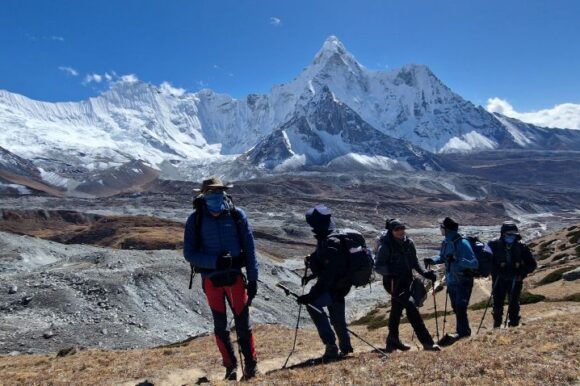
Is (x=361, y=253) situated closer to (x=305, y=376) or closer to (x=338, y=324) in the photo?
(x=338, y=324)

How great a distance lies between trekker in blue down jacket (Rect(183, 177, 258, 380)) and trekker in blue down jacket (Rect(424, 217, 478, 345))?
4.61m

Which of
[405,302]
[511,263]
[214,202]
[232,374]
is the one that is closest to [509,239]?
[511,263]

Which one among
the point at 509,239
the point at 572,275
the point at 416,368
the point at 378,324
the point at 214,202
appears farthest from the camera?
the point at 378,324

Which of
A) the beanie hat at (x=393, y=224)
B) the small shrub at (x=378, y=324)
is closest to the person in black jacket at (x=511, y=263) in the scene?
the beanie hat at (x=393, y=224)

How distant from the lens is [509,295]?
13.3 m

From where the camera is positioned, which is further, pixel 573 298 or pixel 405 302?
pixel 573 298

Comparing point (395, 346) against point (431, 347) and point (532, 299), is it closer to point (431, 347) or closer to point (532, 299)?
point (431, 347)

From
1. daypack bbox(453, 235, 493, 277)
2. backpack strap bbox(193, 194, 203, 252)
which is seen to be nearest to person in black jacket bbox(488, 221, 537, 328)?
daypack bbox(453, 235, 493, 277)

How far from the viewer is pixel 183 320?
34312 mm

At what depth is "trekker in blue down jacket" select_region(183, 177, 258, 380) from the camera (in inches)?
340

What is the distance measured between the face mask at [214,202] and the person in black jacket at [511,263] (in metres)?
7.60

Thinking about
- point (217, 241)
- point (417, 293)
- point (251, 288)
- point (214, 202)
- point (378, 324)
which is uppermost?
point (214, 202)

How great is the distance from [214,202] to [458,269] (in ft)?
18.4

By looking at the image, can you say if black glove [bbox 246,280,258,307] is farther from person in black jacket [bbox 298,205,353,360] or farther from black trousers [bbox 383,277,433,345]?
black trousers [bbox 383,277,433,345]
